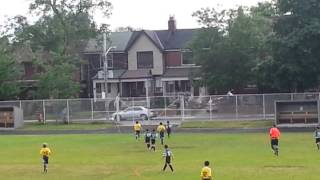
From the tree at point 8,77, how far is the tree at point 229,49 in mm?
21726

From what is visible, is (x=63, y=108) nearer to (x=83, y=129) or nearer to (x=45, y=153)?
(x=83, y=129)

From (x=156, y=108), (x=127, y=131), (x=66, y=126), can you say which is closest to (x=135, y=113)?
(x=156, y=108)

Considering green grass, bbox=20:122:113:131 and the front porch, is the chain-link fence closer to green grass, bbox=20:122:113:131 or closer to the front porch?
green grass, bbox=20:122:113:131

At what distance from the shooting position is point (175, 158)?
3747 cm

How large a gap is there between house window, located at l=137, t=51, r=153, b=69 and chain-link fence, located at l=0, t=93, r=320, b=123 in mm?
20667

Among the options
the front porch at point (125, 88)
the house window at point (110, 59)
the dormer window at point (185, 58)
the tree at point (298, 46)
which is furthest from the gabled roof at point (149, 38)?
the tree at point (298, 46)

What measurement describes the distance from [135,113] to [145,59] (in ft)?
76.9

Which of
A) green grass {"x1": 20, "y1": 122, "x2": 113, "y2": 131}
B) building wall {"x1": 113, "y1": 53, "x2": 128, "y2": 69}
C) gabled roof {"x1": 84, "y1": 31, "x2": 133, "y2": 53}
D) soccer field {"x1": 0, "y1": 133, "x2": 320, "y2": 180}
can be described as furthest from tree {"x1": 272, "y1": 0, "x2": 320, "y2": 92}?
gabled roof {"x1": 84, "y1": 31, "x2": 133, "y2": 53}

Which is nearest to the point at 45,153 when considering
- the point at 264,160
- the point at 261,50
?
the point at 264,160

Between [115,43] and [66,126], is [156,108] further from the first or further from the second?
[115,43]

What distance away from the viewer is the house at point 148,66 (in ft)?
296

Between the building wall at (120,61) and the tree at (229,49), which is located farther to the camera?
the building wall at (120,61)

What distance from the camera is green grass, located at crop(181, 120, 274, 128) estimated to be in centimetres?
6088

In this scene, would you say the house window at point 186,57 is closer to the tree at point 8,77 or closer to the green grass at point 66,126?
the tree at point 8,77
